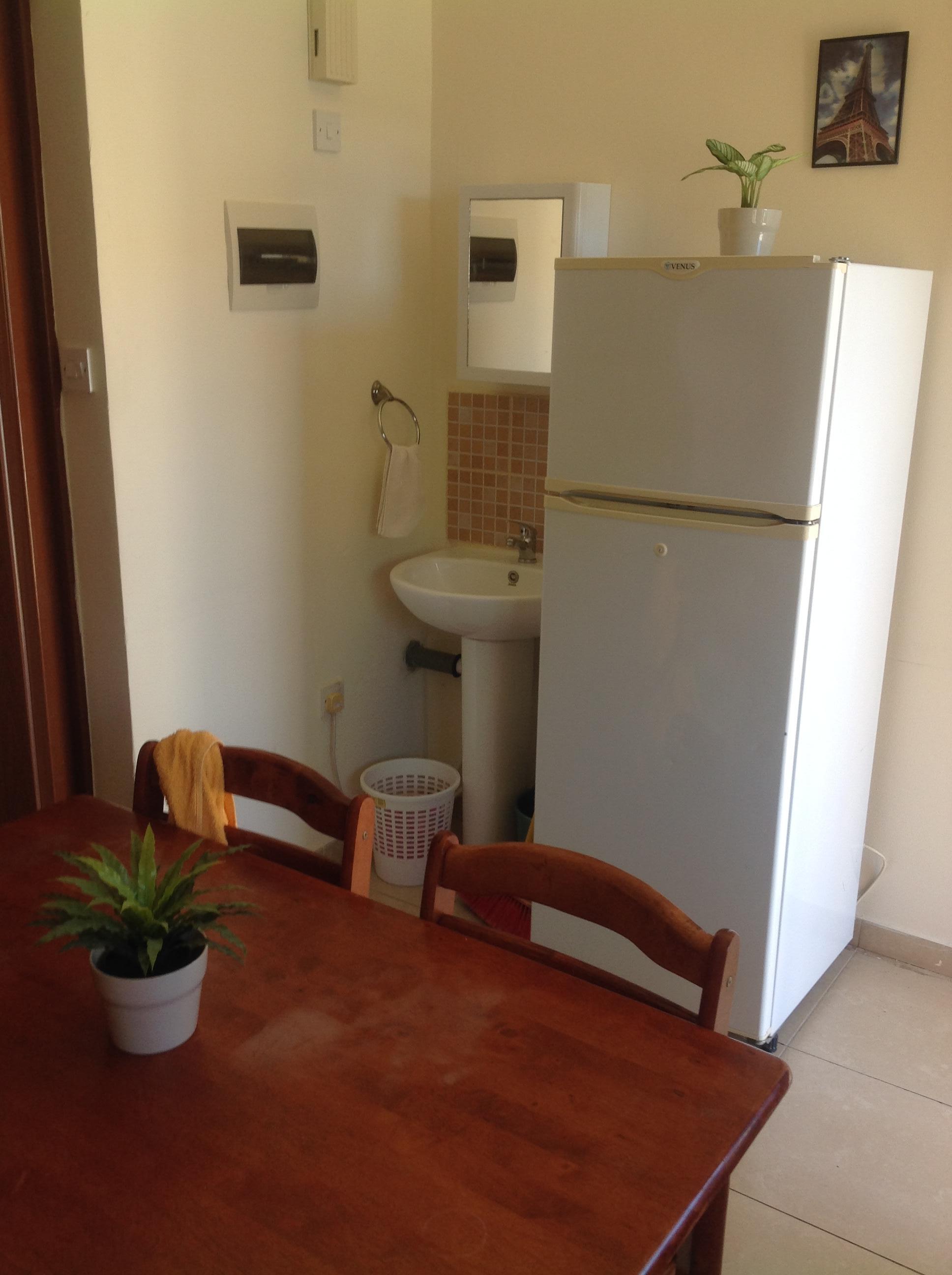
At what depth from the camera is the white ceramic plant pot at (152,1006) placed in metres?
1.14

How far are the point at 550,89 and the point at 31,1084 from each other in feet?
8.34

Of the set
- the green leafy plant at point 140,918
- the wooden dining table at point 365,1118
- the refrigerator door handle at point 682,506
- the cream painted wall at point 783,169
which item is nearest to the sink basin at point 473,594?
the refrigerator door handle at point 682,506

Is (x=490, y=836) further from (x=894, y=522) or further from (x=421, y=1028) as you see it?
(x=421, y=1028)

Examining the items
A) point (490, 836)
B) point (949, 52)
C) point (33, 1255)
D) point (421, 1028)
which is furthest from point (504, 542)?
point (33, 1255)

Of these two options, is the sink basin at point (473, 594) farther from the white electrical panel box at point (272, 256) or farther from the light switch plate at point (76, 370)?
the light switch plate at point (76, 370)

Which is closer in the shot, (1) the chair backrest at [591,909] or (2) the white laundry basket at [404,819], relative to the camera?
(1) the chair backrest at [591,909]

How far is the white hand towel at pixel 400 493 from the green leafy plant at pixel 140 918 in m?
1.90

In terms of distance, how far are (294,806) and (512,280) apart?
1.67m

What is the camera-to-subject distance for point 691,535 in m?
2.19

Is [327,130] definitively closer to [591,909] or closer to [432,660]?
[432,660]

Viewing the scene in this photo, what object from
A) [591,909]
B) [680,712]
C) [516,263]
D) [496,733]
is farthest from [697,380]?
[496,733]

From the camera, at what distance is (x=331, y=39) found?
2641 mm

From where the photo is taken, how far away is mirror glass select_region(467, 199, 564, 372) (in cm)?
278

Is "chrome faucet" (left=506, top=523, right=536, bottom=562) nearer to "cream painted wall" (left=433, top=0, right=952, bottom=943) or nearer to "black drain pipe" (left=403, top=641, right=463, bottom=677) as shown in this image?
"black drain pipe" (left=403, top=641, right=463, bottom=677)
